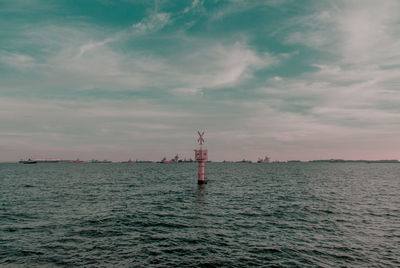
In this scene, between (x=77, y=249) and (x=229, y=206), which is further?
(x=229, y=206)

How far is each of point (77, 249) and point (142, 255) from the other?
4.95m

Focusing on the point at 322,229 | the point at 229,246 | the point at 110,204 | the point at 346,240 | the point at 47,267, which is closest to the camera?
the point at 47,267

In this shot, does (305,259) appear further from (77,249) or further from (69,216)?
(69,216)

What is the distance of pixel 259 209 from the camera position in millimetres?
33031

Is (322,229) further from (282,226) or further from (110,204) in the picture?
(110,204)

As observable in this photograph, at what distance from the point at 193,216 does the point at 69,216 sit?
1385 cm

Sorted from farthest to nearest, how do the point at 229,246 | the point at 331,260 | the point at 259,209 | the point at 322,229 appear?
1. the point at 259,209
2. the point at 322,229
3. the point at 229,246
4. the point at 331,260

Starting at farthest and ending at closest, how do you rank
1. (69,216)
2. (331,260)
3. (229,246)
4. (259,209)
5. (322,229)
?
(259,209) → (69,216) → (322,229) → (229,246) → (331,260)

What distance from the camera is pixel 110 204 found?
35438mm

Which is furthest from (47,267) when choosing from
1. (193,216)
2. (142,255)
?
(193,216)

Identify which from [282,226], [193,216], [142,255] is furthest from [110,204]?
[282,226]

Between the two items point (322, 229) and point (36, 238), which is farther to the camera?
point (322, 229)

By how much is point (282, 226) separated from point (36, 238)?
2206 centimetres

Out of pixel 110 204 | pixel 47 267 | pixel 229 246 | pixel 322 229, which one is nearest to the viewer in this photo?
pixel 47 267
